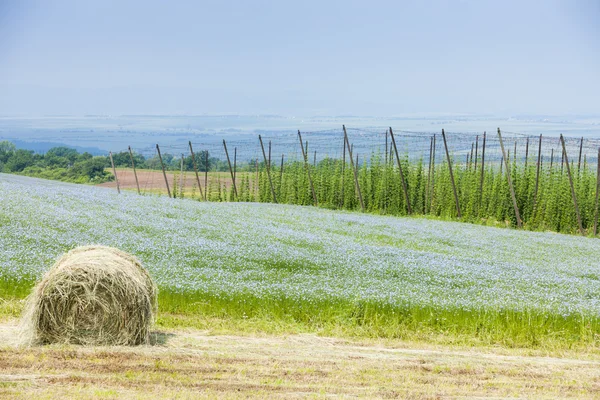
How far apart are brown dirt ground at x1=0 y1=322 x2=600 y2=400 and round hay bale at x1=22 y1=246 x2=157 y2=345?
0.98 feet

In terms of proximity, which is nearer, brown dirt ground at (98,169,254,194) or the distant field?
the distant field

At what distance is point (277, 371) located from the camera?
10219mm

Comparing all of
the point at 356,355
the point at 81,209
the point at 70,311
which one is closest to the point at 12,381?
the point at 70,311

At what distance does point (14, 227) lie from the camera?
19172 mm

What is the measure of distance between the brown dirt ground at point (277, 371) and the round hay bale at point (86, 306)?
300mm

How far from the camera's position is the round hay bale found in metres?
11.2

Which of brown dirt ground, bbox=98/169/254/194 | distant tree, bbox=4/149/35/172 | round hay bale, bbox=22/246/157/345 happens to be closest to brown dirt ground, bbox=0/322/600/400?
round hay bale, bbox=22/246/157/345

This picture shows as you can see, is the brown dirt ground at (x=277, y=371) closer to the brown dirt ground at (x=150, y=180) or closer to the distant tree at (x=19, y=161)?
the brown dirt ground at (x=150, y=180)

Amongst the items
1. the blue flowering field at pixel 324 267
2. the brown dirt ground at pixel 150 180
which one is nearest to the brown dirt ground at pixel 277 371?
the blue flowering field at pixel 324 267

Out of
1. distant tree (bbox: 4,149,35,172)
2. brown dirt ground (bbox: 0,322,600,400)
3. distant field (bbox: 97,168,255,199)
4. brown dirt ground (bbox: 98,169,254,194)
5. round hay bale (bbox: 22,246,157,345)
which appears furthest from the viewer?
distant tree (bbox: 4,149,35,172)

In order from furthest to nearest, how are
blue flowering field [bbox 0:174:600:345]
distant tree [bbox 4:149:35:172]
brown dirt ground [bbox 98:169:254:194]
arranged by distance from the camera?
distant tree [bbox 4:149:35:172]
brown dirt ground [bbox 98:169:254:194]
blue flowering field [bbox 0:174:600:345]

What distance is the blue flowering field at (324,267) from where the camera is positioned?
547 inches

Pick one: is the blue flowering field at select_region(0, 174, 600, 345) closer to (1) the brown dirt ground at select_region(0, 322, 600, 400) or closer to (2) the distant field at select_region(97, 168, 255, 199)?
(1) the brown dirt ground at select_region(0, 322, 600, 400)

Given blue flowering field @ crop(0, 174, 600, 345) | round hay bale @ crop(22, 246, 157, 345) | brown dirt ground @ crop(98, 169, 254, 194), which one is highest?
round hay bale @ crop(22, 246, 157, 345)
